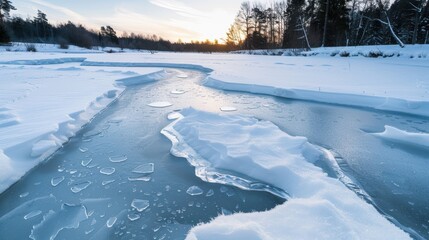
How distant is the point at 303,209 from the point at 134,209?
132cm

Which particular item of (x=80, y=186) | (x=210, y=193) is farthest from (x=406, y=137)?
(x=80, y=186)

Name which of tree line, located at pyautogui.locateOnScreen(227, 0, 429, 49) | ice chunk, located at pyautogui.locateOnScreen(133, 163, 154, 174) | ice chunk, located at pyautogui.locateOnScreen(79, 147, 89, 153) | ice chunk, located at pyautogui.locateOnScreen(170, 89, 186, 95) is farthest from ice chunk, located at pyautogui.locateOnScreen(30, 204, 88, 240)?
tree line, located at pyautogui.locateOnScreen(227, 0, 429, 49)

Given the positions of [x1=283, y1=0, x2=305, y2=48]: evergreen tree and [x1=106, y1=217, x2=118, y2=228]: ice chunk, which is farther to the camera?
[x1=283, y1=0, x2=305, y2=48]: evergreen tree

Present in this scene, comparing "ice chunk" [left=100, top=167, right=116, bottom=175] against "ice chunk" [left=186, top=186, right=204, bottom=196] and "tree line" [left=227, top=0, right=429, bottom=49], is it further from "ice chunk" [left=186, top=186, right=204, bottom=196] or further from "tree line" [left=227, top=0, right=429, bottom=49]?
"tree line" [left=227, top=0, right=429, bottom=49]

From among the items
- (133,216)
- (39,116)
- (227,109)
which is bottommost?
(133,216)

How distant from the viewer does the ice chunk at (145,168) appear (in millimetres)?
2418

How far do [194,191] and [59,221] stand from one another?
42.0 inches

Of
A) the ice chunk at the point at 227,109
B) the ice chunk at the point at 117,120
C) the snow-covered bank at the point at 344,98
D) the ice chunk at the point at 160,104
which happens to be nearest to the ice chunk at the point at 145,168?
the ice chunk at the point at 117,120

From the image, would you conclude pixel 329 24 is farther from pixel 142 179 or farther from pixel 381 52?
pixel 142 179

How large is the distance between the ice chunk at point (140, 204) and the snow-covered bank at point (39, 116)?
123 centimetres

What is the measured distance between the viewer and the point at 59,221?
5.56 ft

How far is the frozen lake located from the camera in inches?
66.3

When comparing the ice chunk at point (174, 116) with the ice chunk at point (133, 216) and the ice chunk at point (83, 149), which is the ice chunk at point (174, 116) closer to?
the ice chunk at point (83, 149)

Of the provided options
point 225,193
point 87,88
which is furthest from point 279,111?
point 87,88
